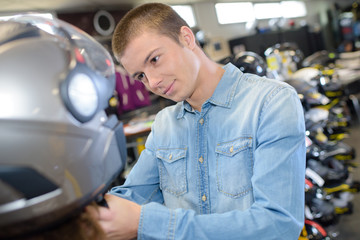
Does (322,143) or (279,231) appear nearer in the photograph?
(279,231)

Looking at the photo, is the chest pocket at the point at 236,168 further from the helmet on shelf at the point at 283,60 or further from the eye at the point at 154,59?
the helmet on shelf at the point at 283,60

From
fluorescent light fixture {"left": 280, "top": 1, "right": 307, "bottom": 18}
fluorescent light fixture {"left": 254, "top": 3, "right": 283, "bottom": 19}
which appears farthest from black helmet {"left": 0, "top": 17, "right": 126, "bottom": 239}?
fluorescent light fixture {"left": 280, "top": 1, "right": 307, "bottom": 18}

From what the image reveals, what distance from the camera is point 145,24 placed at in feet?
2.46

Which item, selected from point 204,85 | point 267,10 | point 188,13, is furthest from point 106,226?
point 267,10

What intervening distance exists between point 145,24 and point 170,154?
0.37 metres

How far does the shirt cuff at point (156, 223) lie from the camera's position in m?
0.53

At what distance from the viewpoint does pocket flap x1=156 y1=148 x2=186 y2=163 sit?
2.81 feet

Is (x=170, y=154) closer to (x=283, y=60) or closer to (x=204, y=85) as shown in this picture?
(x=204, y=85)

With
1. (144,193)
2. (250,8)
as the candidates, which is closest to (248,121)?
(144,193)

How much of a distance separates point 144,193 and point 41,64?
1.97ft

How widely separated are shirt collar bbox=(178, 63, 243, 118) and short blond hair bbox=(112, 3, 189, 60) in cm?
18

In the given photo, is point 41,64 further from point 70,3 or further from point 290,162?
point 70,3

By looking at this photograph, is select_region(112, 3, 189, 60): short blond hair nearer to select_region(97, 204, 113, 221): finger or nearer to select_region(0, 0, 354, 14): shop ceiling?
select_region(97, 204, 113, 221): finger

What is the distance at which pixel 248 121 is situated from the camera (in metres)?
0.75
